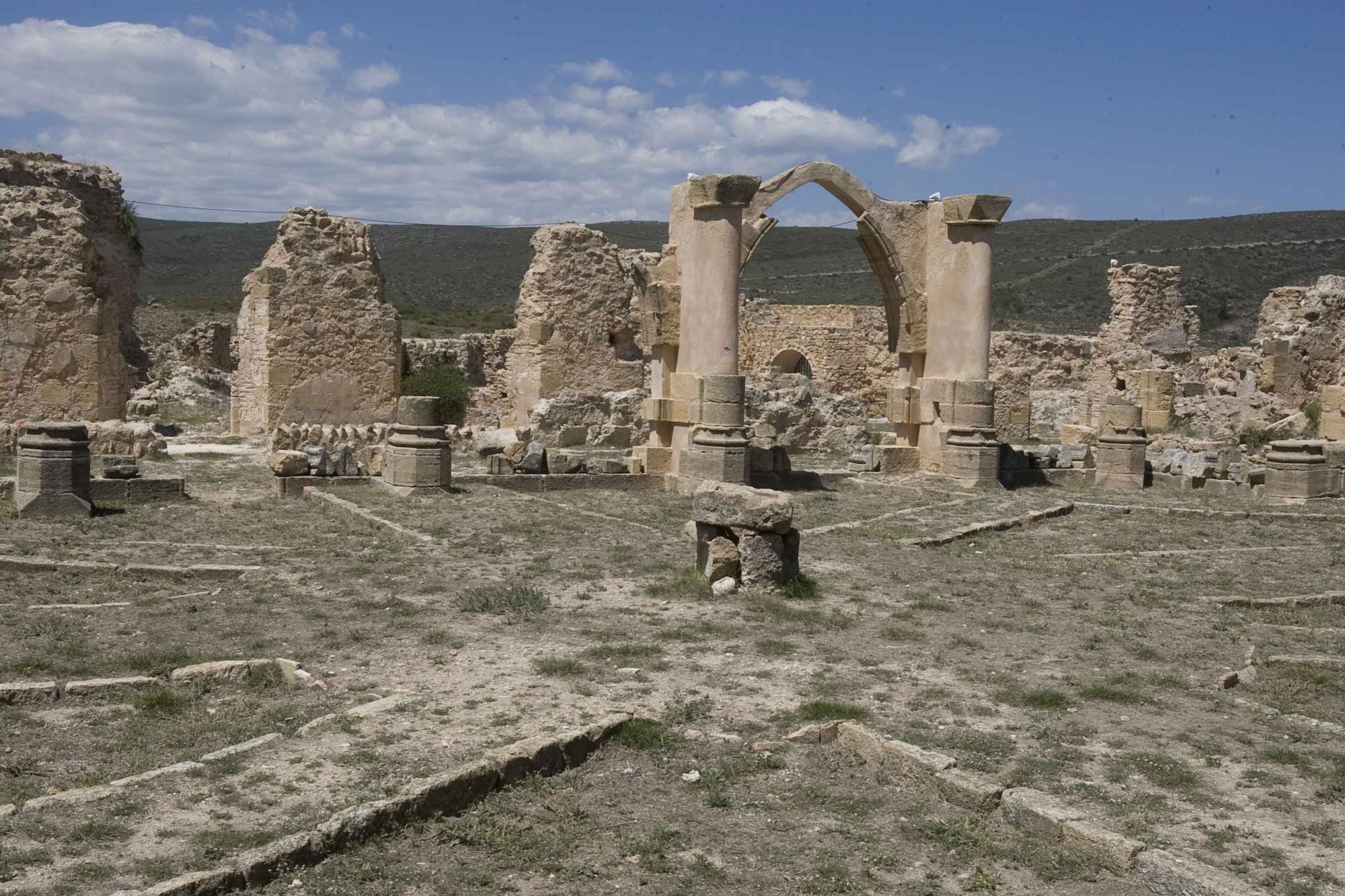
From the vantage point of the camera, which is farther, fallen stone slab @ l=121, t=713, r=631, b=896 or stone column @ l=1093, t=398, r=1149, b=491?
stone column @ l=1093, t=398, r=1149, b=491

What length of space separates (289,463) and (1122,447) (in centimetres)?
1002

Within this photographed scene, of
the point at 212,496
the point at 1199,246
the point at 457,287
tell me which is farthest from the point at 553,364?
the point at 1199,246

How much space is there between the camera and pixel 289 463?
13.3 metres

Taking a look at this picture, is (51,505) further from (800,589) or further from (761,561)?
(800,589)

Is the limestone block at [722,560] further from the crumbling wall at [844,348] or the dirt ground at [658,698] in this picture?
the crumbling wall at [844,348]

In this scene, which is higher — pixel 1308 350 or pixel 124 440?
pixel 1308 350

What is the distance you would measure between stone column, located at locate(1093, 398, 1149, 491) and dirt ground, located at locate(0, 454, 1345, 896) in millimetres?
5053

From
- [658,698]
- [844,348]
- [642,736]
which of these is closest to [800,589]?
[658,698]

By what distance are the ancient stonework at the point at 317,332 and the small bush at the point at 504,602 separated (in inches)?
481

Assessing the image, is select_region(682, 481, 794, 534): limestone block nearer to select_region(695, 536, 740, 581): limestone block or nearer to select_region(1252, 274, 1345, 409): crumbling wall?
select_region(695, 536, 740, 581): limestone block

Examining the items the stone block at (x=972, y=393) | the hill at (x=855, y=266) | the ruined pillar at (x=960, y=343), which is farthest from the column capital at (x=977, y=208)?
the hill at (x=855, y=266)

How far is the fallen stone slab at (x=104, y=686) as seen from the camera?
19.9 feet

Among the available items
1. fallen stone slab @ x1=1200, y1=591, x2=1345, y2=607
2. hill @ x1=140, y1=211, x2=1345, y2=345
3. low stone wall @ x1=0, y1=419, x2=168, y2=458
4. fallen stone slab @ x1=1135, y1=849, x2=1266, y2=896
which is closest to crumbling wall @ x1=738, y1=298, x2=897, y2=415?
hill @ x1=140, y1=211, x2=1345, y2=345

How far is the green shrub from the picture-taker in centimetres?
2356
